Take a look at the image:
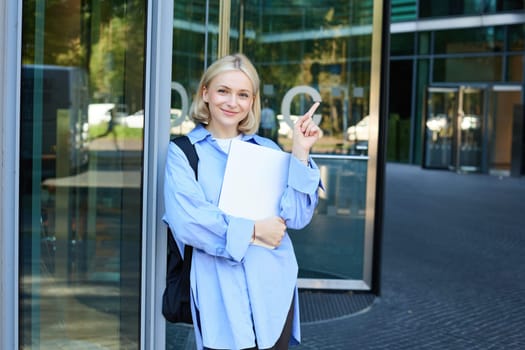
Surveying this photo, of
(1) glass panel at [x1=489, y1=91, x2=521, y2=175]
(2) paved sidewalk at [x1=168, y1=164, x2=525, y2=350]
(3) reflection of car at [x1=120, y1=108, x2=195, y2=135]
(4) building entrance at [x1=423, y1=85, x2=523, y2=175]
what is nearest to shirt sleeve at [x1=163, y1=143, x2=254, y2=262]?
(3) reflection of car at [x1=120, y1=108, x2=195, y2=135]

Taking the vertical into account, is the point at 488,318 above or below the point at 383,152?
below

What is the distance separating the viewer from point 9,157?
234 cm

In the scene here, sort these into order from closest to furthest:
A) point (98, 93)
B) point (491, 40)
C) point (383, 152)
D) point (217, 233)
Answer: point (217, 233)
point (98, 93)
point (383, 152)
point (491, 40)

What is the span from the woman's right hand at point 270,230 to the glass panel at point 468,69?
2056 centimetres

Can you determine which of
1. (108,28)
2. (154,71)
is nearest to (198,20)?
(108,28)

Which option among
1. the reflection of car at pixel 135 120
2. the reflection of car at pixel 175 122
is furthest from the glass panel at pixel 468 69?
the reflection of car at pixel 135 120

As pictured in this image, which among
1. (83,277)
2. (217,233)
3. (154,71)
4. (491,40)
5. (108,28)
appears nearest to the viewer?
(217,233)

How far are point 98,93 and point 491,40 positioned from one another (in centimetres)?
1825

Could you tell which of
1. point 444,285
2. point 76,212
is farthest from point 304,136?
A: point 444,285

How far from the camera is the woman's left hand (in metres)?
2.30

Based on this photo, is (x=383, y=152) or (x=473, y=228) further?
(x=473, y=228)

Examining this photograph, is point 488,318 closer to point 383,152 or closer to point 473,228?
point 383,152

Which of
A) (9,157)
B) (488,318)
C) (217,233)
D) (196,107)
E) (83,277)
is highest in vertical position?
(196,107)

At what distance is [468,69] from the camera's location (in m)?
22.1
